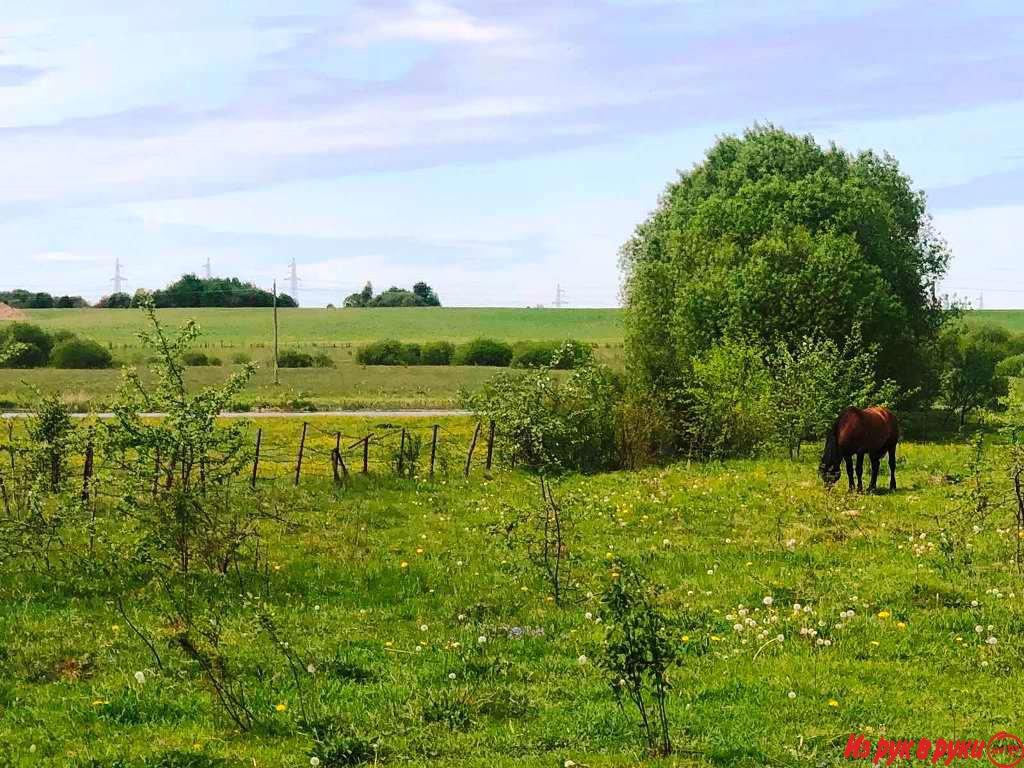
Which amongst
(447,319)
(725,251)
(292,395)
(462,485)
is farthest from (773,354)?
(447,319)

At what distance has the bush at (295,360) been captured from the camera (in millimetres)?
99812

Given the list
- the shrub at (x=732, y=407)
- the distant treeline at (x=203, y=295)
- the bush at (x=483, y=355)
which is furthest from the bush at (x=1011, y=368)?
the distant treeline at (x=203, y=295)

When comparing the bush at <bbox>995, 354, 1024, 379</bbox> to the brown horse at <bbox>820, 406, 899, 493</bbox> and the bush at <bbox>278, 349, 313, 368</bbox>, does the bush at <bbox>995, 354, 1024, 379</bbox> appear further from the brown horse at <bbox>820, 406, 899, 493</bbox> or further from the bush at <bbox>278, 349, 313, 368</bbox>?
the bush at <bbox>278, 349, 313, 368</bbox>

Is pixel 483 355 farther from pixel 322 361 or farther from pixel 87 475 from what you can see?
pixel 87 475

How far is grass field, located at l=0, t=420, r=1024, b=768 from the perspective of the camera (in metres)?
8.73

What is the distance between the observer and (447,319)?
166875 mm

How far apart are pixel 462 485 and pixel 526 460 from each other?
236 inches

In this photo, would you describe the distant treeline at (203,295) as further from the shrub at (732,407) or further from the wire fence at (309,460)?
the shrub at (732,407)

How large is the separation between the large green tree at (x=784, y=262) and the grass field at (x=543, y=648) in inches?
866

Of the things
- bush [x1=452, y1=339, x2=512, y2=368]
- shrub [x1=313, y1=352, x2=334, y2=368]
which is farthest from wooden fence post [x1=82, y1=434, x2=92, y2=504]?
bush [x1=452, y1=339, x2=512, y2=368]

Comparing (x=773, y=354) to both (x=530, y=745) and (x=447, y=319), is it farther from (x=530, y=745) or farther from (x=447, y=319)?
(x=447, y=319)

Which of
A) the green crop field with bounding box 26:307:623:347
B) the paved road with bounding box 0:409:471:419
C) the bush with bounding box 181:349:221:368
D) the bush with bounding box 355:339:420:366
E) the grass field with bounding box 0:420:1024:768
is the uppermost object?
the green crop field with bounding box 26:307:623:347

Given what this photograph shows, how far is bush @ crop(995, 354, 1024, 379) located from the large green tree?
18.7 m

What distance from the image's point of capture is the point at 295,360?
99.8 metres
